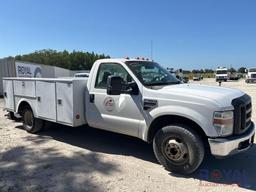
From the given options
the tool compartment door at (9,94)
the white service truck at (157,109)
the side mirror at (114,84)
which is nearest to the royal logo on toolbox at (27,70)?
the tool compartment door at (9,94)

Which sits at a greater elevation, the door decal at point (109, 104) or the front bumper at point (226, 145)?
the door decal at point (109, 104)

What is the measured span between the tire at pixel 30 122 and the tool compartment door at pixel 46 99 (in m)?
0.49

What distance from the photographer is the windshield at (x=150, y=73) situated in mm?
5320

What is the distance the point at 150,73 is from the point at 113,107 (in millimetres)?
1060

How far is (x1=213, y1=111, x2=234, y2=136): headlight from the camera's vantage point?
4184 millimetres

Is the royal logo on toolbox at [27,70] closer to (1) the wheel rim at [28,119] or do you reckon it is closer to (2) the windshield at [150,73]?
(1) the wheel rim at [28,119]

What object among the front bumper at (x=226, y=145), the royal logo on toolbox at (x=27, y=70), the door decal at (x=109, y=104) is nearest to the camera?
the front bumper at (x=226, y=145)

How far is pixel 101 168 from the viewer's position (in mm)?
4941

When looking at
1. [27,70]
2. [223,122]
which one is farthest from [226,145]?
[27,70]

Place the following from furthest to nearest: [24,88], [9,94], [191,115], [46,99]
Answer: [9,94] → [24,88] → [46,99] → [191,115]

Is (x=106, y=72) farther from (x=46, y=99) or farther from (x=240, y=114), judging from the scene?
(x=240, y=114)

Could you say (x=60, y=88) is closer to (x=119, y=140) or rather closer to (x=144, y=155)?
(x=119, y=140)

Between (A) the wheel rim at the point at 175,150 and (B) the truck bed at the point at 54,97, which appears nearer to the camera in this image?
(A) the wheel rim at the point at 175,150

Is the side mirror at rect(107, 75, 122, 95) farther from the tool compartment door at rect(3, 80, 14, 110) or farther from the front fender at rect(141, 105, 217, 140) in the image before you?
the tool compartment door at rect(3, 80, 14, 110)
